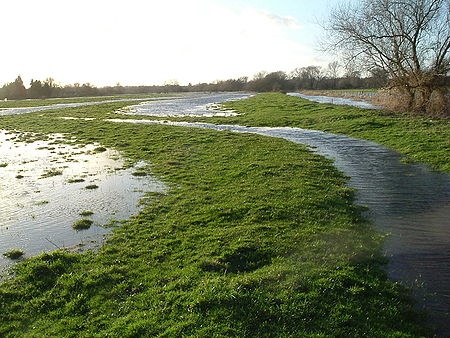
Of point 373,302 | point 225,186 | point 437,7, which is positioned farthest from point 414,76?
point 373,302

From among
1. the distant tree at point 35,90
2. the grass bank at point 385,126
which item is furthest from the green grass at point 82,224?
the distant tree at point 35,90

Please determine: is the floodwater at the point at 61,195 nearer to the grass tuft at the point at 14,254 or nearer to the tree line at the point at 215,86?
the grass tuft at the point at 14,254

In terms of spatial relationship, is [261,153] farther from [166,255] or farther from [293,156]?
[166,255]

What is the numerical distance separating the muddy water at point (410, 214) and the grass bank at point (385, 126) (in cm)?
140

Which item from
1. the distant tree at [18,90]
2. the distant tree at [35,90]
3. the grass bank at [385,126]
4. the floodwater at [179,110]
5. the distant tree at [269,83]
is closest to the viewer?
the grass bank at [385,126]

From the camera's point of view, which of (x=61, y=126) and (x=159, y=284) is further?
(x=61, y=126)

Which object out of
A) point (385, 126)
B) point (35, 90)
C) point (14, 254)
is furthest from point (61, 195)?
point (35, 90)

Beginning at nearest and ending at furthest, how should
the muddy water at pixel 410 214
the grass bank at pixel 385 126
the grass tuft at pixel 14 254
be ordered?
the muddy water at pixel 410 214, the grass tuft at pixel 14 254, the grass bank at pixel 385 126

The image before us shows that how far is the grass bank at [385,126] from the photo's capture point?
67.2ft

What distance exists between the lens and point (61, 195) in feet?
50.3

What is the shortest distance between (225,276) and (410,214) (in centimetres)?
755

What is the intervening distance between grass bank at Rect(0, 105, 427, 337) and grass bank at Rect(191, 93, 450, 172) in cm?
945

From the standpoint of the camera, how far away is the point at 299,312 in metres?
6.88

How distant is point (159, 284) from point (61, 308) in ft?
7.07
